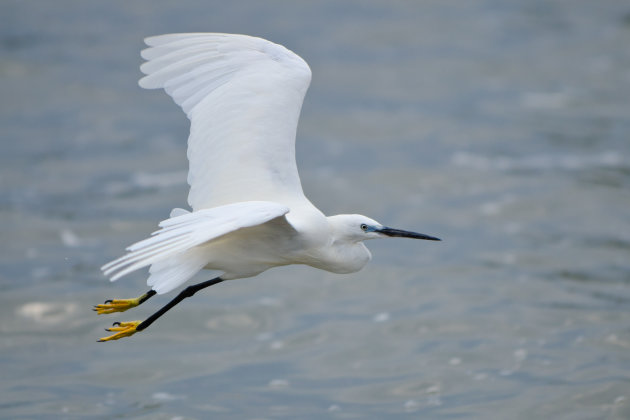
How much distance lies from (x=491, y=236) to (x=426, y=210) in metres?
1.12

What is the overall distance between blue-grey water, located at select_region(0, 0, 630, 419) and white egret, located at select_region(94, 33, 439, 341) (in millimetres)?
2402

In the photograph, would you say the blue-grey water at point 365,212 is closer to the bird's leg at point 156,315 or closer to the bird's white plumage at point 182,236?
the bird's leg at point 156,315

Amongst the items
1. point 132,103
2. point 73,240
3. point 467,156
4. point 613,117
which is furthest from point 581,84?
point 73,240

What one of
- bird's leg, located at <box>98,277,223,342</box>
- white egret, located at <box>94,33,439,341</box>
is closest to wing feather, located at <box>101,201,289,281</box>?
white egret, located at <box>94,33,439,341</box>

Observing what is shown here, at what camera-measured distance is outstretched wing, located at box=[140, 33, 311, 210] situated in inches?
274

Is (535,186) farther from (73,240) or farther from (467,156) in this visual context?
(73,240)

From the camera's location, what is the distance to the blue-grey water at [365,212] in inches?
366

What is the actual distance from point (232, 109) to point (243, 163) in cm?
55

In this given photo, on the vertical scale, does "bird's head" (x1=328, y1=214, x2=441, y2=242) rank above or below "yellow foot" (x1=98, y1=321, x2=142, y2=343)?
above

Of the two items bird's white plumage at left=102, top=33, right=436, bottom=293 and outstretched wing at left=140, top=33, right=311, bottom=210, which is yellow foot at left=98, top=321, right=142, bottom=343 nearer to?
bird's white plumage at left=102, top=33, right=436, bottom=293

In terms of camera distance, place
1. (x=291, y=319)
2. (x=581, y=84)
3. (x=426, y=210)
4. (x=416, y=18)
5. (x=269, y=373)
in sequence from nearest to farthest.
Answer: (x=269, y=373), (x=291, y=319), (x=426, y=210), (x=581, y=84), (x=416, y=18)

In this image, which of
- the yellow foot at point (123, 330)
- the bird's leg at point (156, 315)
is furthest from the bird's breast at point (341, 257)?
the yellow foot at point (123, 330)

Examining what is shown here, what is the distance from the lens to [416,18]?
19.5m

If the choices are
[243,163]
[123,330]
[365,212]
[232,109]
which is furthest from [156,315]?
[365,212]
